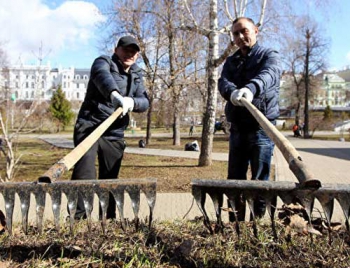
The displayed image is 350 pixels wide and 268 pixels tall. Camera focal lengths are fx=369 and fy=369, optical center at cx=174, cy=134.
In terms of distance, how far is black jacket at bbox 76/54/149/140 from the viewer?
10.8ft

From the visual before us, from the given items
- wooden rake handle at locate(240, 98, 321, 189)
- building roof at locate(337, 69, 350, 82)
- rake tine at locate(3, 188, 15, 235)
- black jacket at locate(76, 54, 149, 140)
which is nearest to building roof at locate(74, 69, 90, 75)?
building roof at locate(337, 69, 350, 82)

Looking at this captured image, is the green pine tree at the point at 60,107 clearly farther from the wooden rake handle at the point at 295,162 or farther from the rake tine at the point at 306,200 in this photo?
the rake tine at the point at 306,200

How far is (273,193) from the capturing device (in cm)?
210

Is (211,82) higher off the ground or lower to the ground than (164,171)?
higher

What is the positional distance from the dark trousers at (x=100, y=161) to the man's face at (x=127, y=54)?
29.2 inches

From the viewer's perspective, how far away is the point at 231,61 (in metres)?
3.34

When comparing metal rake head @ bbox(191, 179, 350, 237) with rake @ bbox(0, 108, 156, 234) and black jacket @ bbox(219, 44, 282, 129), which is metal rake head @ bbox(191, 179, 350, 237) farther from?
black jacket @ bbox(219, 44, 282, 129)

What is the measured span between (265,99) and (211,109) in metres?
6.91

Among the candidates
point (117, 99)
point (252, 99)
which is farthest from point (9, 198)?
point (252, 99)

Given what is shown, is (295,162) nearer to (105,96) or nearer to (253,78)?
(253,78)

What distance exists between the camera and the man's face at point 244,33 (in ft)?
10.1

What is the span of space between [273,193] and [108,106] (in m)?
1.90

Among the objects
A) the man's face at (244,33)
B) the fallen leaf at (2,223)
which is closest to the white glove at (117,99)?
the man's face at (244,33)

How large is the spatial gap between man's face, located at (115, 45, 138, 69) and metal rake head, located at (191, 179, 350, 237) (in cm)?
167
